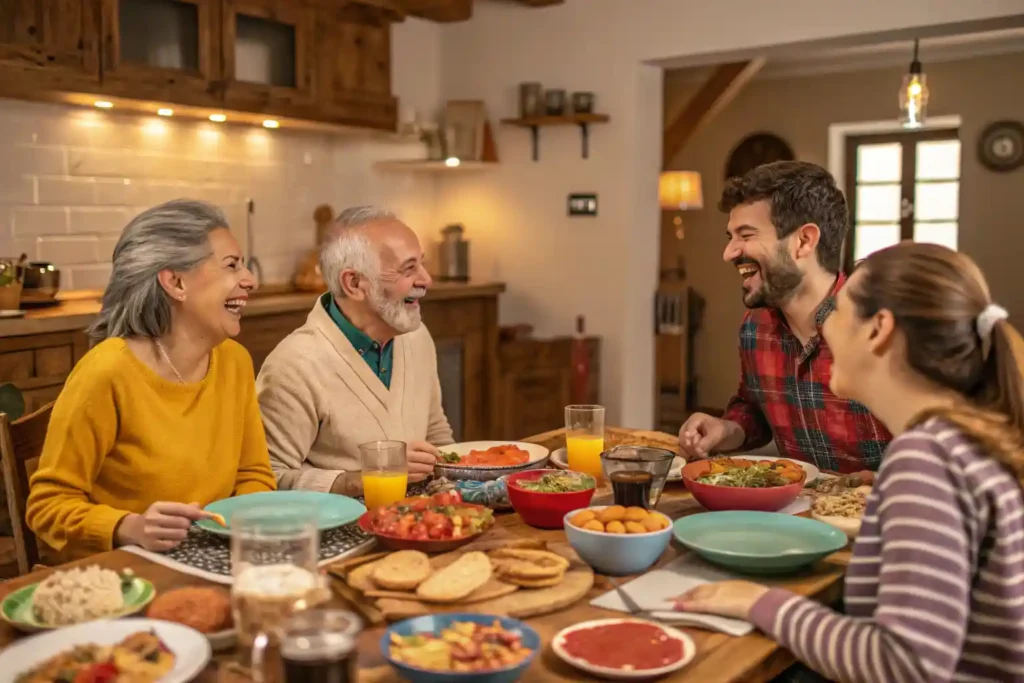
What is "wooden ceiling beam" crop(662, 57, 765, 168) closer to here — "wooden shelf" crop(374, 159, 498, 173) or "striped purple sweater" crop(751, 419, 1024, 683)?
"wooden shelf" crop(374, 159, 498, 173)

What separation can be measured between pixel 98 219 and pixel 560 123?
2.21m

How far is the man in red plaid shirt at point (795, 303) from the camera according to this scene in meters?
2.41

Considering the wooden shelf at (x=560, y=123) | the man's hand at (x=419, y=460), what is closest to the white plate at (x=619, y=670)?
the man's hand at (x=419, y=460)

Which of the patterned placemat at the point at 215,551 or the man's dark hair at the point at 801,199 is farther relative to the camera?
the man's dark hair at the point at 801,199

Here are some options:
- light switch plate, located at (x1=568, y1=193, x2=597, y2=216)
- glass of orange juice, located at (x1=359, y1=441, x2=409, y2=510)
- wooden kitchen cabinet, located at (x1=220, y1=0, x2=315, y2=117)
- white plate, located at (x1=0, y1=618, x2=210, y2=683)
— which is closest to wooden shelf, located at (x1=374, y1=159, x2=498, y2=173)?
light switch plate, located at (x1=568, y1=193, x2=597, y2=216)

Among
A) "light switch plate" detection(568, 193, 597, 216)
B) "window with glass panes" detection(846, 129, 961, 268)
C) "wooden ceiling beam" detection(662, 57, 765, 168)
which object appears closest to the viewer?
"light switch plate" detection(568, 193, 597, 216)

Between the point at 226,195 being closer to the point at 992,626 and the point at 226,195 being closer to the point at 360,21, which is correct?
the point at 360,21

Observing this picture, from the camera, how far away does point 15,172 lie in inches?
153

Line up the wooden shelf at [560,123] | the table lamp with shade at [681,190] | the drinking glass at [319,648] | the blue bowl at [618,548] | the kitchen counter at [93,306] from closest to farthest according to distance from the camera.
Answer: the drinking glass at [319,648]
the blue bowl at [618,548]
the kitchen counter at [93,306]
the wooden shelf at [560,123]
the table lamp with shade at [681,190]

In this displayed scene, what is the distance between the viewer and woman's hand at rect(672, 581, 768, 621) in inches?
52.9

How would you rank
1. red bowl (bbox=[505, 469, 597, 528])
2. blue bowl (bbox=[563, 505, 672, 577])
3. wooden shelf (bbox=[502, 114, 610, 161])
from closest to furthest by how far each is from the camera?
blue bowl (bbox=[563, 505, 672, 577])
red bowl (bbox=[505, 469, 597, 528])
wooden shelf (bbox=[502, 114, 610, 161])

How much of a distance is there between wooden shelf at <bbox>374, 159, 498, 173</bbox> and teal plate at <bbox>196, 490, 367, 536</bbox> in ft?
11.9

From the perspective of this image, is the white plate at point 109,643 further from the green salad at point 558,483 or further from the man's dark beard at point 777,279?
the man's dark beard at point 777,279

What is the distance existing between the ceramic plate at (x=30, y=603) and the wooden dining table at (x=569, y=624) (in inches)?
0.9
